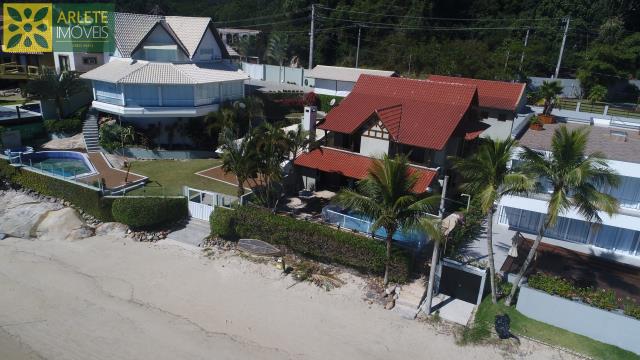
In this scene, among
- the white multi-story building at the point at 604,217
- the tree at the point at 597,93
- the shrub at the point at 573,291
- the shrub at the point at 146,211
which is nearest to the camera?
the shrub at the point at 573,291

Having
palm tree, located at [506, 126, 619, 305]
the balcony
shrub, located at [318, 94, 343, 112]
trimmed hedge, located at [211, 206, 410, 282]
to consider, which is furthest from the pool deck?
palm tree, located at [506, 126, 619, 305]

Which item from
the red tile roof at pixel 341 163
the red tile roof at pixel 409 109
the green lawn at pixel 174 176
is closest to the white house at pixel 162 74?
the green lawn at pixel 174 176

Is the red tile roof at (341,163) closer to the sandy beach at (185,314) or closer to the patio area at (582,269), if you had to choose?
the patio area at (582,269)

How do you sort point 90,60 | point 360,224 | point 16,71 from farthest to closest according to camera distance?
point 16,71 → point 90,60 → point 360,224

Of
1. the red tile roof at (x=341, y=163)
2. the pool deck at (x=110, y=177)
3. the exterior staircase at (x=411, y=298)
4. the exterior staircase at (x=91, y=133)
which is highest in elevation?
the red tile roof at (x=341, y=163)

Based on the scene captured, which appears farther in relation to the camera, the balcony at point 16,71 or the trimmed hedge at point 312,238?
the balcony at point 16,71

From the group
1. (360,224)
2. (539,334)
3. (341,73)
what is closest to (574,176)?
(539,334)

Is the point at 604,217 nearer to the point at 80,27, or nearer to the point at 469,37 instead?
the point at 80,27
